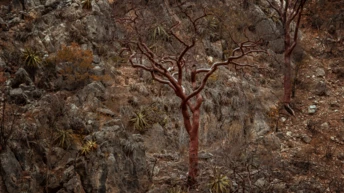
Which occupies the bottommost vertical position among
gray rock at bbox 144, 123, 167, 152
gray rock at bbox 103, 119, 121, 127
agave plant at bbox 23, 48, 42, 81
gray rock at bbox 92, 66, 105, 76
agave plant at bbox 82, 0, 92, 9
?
gray rock at bbox 144, 123, 167, 152

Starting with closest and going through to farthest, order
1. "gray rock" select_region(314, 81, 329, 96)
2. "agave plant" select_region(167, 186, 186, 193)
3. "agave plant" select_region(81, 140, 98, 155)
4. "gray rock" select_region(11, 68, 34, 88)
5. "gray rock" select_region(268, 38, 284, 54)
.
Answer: "agave plant" select_region(81, 140, 98, 155)
"agave plant" select_region(167, 186, 186, 193)
"gray rock" select_region(11, 68, 34, 88)
"gray rock" select_region(314, 81, 329, 96)
"gray rock" select_region(268, 38, 284, 54)

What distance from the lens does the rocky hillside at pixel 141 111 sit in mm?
10531

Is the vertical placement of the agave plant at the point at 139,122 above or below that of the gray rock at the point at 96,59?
below

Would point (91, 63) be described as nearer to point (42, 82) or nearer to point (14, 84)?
point (42, 82)

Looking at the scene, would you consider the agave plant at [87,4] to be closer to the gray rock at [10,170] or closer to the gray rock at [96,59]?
the gray rock at [96,59]

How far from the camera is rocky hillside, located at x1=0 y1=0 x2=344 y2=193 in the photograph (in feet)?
34.6

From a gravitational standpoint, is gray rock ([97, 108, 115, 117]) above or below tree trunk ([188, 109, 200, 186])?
above

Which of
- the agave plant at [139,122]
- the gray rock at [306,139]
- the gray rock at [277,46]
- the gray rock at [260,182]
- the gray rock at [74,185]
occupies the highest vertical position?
the gray rock at [277,46]

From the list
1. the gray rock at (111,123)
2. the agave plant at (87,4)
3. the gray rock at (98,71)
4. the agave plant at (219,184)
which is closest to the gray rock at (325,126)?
the agave plant at (219,184)

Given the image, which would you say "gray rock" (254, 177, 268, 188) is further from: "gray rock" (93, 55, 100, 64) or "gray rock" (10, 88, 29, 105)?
"gray rock" (10, 88, 29, 105)

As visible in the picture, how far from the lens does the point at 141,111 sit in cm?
1393

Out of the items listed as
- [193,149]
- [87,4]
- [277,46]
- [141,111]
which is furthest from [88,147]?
[277,46]

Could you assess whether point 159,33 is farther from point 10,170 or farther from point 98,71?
point 10,170

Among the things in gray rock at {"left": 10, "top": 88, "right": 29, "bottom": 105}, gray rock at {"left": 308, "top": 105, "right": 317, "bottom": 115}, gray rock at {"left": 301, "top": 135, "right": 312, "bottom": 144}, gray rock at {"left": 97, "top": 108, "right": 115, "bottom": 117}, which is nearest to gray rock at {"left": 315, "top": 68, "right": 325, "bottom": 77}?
gray rock at {"left": 308, "top": 105, "right": 317, "bottom": 115}
